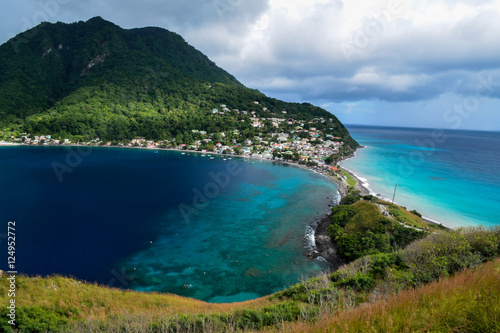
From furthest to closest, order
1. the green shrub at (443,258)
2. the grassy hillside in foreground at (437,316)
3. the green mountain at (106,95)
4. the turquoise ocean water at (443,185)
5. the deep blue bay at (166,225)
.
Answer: the green mountain at (106,95) < the turquoise ocean water at (443,185) < the deep blue bay at (166,225) < the green shrub at (443,258) < the grassy hillside in foreground at (437,316)

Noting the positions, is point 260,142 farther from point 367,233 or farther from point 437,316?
point 437,316

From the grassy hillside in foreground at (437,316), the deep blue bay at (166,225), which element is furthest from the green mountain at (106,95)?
the grassy hillside in foreground at (437,316)

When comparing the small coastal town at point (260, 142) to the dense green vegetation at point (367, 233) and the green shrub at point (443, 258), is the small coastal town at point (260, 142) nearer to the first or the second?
the dense green vegetation at point (367, 233)

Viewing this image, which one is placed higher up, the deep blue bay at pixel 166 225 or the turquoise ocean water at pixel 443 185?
the turquoise ocean water at pixel 443 185

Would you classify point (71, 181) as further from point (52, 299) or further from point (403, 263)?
point (403, 263)

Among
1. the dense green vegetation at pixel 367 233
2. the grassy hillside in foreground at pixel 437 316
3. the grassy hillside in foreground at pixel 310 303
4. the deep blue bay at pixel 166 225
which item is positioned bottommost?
the deep blue bay at pixel 166 225

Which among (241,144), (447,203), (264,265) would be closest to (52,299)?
(264,265)
